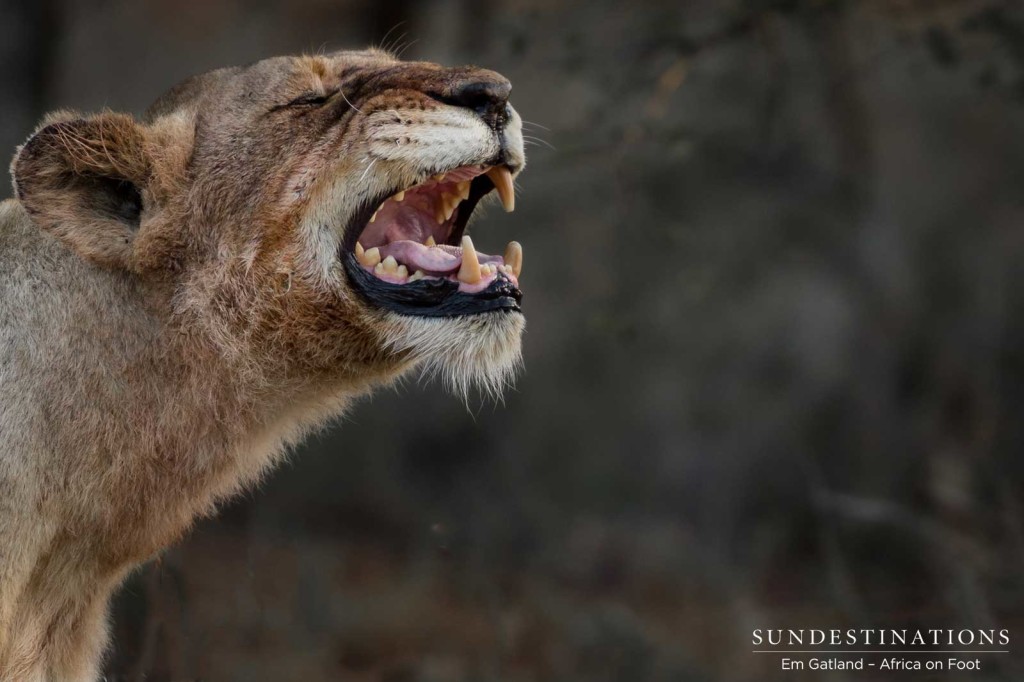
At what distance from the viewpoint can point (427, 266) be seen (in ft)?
12.0

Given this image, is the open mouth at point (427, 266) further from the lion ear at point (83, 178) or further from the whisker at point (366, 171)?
the lion ear at point (83, 178)

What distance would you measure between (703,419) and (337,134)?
6647 mm

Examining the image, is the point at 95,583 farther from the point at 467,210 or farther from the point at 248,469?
the point at 467,210

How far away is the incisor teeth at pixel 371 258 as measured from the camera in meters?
3.62

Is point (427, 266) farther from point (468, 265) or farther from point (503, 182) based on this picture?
point (503, 182)

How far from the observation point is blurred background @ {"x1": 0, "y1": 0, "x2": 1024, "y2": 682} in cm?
761

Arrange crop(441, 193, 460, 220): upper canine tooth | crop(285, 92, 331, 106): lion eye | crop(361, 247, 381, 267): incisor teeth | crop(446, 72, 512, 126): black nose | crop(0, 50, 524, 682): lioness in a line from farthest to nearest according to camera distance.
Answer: crop(441, 193, 460, 220): upper canine tooth < crop(285, 92, 331, 106): lion eye < crop(361, 247, 381, 267): incisor teeth < crop(446, 72, 512, 126): black nose < crop(0, 50, 524, 682): lioness

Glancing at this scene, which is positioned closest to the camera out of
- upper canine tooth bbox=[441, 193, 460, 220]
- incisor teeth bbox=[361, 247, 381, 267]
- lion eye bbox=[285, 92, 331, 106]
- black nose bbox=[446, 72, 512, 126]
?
black nose bbox=[446, 72, 512, 126]

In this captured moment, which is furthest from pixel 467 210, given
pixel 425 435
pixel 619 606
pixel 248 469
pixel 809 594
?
pixel 425 435

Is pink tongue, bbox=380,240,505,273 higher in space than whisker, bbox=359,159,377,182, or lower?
lower

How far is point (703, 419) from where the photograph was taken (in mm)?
9867

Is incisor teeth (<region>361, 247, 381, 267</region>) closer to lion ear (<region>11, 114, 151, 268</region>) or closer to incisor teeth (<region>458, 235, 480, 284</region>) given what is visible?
incisor teeth (<region>458, 235, 480, 284</region>)

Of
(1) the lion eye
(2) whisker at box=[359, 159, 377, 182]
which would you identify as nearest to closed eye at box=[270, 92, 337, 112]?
(1) the lion eye

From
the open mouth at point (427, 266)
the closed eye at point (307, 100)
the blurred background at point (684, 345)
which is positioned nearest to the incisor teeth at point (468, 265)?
the open mouth at point (427, 266)
